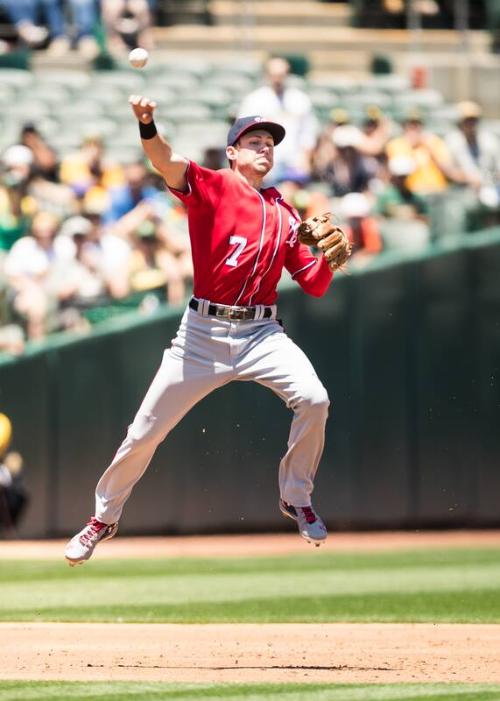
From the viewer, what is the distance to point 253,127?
726cm

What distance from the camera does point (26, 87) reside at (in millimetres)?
15398

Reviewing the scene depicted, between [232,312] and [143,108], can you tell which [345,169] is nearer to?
[232,312]

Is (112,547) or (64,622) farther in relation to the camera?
(112,547)

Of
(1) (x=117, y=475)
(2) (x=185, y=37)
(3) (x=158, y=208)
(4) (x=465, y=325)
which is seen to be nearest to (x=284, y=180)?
(3) (x=158, y=208)

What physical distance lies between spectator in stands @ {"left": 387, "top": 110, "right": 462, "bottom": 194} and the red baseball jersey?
21.4 ft

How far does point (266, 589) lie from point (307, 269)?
3.03 metres

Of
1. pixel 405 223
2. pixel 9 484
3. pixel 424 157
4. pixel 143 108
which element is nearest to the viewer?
pixel 143 108

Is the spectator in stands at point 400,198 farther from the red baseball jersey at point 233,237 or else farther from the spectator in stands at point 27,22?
the red baseball jersey at point 233,237

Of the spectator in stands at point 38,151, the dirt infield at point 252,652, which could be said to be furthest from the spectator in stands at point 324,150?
the dirt infield at point 252,652

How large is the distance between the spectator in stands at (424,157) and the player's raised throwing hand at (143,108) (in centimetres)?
716

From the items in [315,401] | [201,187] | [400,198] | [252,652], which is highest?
[201,187]

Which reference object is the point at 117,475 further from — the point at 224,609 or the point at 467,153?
the point at 467,153

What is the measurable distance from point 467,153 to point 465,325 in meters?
2.12

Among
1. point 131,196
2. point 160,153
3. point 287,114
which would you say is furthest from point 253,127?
point 287,114
